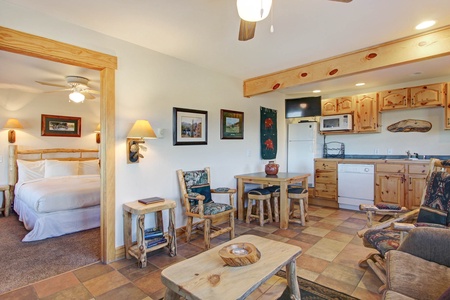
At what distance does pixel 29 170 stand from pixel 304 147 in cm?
542

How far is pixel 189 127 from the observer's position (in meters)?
3.48

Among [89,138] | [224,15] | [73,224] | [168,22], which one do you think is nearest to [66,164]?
[89,138]

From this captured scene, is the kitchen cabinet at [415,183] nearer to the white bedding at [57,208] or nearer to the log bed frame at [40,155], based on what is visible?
the white bedding at [57,208]

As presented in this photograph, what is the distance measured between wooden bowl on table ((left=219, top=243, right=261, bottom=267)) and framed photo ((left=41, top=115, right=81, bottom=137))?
16.5 ft

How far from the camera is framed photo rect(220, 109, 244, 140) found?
397 cm

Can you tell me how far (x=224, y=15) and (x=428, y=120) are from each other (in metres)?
4.25

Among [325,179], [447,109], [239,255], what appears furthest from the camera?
[325,179]

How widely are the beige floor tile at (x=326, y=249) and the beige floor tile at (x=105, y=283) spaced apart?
2.00 metres

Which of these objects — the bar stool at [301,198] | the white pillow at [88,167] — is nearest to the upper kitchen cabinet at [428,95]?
the bar stool at [301,198]

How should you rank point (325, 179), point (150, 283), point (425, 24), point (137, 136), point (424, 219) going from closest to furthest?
point (150, 283), point (424, 219), point (425, 24), point (137, 136), point (325, 179)

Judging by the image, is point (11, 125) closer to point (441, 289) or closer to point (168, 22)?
point (168, 22)

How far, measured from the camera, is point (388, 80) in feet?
14.1

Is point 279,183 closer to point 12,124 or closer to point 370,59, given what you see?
point 370,59

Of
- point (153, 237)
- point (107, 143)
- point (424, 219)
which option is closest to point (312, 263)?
point (424, 219)
